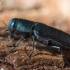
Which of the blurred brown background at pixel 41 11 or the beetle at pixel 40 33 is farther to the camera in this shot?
the blurred brown background at pixel 41 11

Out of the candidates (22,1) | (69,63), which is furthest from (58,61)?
(22,1)

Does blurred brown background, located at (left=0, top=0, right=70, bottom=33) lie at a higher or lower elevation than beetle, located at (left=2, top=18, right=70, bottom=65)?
A: higher

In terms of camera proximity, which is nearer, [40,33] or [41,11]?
[40,33]

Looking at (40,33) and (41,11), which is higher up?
(41,11)

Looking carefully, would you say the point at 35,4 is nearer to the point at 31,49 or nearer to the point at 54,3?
the point at 54,3
